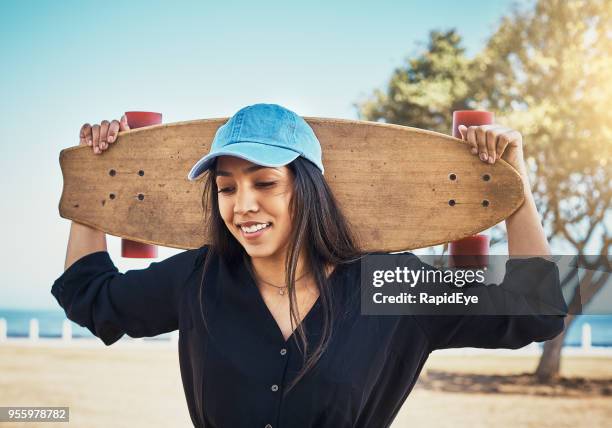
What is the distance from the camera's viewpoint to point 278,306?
2.12 metres

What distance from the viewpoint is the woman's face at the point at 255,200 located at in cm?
197

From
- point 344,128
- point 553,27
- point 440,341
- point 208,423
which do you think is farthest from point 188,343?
point 553,27

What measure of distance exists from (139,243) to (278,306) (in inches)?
32.1

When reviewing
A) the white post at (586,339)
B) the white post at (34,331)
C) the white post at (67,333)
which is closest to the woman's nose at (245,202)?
the white post at (586,339)

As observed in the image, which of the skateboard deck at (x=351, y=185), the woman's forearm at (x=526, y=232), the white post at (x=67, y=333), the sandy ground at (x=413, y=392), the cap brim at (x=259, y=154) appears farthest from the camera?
the white post at (x=67, y=333)

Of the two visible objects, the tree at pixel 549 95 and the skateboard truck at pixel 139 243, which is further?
the tree at pixel 549 95

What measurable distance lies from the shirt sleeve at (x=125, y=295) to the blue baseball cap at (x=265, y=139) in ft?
1.05

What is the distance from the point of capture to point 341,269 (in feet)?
7.11

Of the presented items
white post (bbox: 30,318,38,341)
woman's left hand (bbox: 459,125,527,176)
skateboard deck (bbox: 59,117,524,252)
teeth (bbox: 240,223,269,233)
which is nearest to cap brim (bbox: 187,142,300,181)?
teeth (bbox: 240,223,269,233)

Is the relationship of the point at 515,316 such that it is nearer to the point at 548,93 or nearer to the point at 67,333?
the point at 548,93

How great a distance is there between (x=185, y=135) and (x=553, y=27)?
9.74 m

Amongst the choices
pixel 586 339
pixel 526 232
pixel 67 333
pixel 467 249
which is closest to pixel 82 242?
pixel 467 249

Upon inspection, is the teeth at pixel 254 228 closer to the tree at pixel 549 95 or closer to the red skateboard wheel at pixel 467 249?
the red skateboard wheel at pixel 467 249

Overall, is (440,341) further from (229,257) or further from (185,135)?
(185,135)
